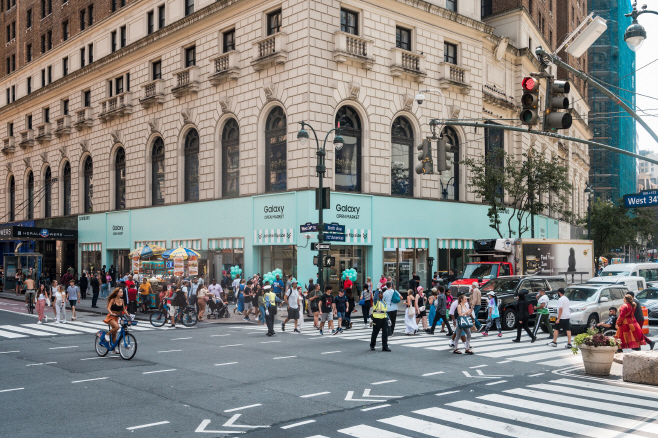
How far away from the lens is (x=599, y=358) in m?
13.5

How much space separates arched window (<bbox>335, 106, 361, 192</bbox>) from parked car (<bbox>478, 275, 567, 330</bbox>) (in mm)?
11201

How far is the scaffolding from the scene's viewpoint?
8238cm

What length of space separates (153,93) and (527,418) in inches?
1405

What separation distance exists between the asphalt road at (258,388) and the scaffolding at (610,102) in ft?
239

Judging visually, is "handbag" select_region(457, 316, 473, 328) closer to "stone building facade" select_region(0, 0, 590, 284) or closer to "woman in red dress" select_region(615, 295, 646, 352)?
"woman in red dress" select_region(615, 295, 646, 352)

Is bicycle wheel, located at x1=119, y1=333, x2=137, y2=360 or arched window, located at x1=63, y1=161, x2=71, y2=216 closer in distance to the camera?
bicycle wheel, located at x1=119, y1=333, x2=137, y2=360

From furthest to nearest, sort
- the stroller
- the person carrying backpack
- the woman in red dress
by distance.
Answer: the stroller → the person carrying backpack → the woman in red dress

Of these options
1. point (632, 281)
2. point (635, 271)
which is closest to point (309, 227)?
point (632, 281)

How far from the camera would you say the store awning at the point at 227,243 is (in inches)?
1345

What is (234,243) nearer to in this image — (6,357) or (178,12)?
(178,12)

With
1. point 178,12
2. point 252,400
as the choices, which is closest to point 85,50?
point 178,12

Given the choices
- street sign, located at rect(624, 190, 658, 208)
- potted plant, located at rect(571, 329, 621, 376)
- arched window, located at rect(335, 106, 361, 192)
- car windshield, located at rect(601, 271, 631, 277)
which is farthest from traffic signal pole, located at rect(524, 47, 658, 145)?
car windshield, located at rect(601, 271, 631, 277)

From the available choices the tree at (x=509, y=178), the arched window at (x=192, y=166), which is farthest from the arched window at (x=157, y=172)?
the tree at (x=509, y=178)

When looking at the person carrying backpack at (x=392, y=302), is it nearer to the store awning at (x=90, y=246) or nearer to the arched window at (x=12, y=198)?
the store awning at (x=90, y=246)
